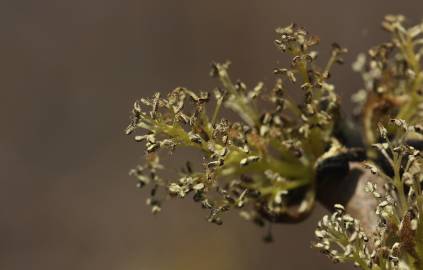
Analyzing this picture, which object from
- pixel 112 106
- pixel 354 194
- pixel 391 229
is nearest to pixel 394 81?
pixel 354 194

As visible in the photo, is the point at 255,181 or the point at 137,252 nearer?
the point at 255,181

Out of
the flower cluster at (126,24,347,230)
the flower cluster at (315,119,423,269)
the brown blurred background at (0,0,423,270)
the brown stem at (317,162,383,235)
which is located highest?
the brown blurred background at (0,0,423,270)

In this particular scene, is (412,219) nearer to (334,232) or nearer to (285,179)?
(334,232)

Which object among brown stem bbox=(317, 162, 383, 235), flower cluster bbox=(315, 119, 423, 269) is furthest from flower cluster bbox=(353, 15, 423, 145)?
flower cluster bbox=(315, 119, 423, 269)

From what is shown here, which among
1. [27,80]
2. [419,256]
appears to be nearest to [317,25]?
[27,80]

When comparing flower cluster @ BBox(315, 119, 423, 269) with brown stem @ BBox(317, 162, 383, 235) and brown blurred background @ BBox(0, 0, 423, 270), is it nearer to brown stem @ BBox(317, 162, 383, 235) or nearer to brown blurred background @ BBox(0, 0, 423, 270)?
brown stem @ BBox(317, 162, 383, 235)
